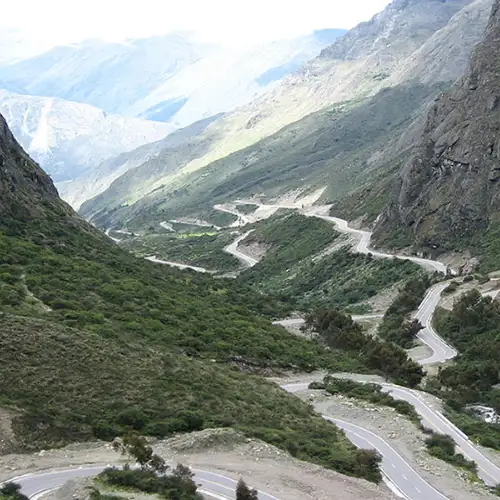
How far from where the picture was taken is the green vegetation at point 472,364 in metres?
37.4

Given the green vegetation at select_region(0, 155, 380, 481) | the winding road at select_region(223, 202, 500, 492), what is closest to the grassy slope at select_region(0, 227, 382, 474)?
the green vegetation at select_region(0, 155, 380, 481)

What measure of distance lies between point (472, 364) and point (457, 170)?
2507 inches

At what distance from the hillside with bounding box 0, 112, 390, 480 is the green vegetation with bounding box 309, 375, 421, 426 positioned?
14.5 feet

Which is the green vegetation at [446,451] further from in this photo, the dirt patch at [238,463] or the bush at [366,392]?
the dirt patch at [238,463]

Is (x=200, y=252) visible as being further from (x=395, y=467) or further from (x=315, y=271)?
(x=395, y=467)

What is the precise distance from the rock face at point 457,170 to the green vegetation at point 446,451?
72693 millimetres

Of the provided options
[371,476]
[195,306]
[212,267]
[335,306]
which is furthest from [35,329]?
[212,267]

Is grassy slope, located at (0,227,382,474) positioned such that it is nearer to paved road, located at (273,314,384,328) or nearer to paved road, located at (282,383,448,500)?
paved road, located at (282,383,448,500)

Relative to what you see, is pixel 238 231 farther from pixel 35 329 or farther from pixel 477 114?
pixel 35 329

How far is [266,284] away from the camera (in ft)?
395

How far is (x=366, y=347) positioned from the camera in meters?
57.9

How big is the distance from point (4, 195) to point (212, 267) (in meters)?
79.6

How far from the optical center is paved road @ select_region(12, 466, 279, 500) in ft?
76.2

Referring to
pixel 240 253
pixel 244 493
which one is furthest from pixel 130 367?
pixel 240 253
